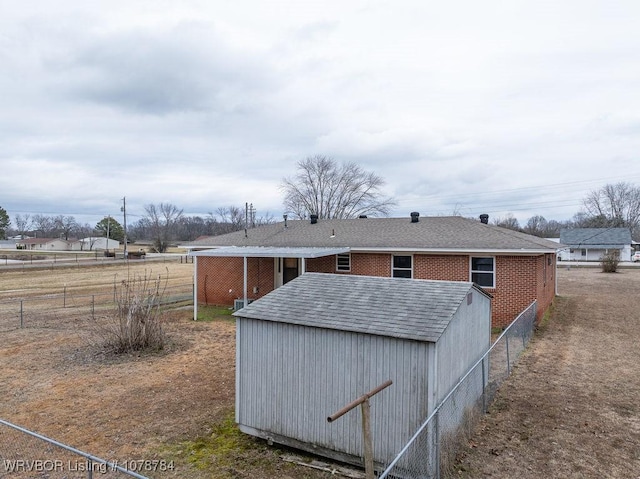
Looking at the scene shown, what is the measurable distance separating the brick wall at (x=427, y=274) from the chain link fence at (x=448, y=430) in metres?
6.03

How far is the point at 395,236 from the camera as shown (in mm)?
16234

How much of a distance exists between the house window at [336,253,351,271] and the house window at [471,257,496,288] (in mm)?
4574

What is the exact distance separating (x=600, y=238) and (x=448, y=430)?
58145 mm

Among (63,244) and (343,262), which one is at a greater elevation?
(343,262)

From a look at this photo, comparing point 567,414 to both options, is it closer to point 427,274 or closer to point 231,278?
point 427,274

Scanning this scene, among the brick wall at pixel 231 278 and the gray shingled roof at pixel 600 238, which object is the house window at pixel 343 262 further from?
the gray shingled roof at pixel 600 238

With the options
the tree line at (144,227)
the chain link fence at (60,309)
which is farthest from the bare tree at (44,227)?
the chain link fence at (60,309)

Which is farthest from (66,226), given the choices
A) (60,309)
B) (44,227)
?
(60,309)

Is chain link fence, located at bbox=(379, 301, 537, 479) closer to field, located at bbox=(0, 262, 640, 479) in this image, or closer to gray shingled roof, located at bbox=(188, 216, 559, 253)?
field, located at bbox=(0, 262, 640, 479)

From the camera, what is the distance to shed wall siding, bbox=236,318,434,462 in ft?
16.8

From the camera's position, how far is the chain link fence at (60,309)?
14.4 m

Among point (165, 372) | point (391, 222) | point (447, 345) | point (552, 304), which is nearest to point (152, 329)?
point (165, 372)

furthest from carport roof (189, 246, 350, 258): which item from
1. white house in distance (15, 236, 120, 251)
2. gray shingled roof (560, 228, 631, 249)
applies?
white house in distance (15, 236, 120, 251)

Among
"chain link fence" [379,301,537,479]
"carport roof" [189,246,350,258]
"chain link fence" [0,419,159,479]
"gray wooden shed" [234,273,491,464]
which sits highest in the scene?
"carport roof" [189,246,350,258]
